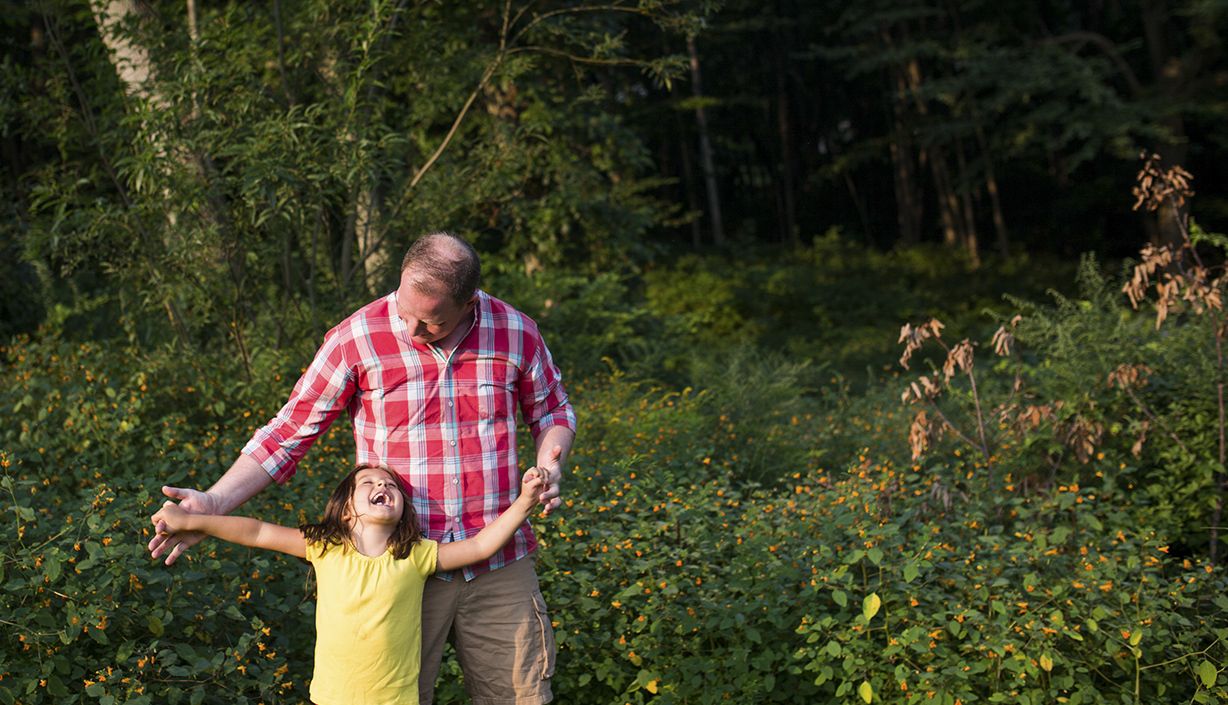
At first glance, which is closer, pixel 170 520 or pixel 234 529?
pixel 170 520

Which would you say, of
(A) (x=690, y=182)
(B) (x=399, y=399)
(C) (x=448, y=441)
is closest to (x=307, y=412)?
(B) (x=399, y=399)

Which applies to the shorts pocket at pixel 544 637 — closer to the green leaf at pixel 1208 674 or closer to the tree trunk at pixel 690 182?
the green leaf at pixel 1208 674

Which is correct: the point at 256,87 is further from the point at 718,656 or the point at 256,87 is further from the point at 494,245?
the point at 494,245

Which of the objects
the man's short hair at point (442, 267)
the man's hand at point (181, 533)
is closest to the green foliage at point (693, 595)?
the man's hand at point (181, 533)

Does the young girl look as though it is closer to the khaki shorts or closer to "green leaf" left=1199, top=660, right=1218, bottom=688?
the khaki shorts

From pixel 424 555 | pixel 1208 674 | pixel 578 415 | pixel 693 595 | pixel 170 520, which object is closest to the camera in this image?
pixel 170 520

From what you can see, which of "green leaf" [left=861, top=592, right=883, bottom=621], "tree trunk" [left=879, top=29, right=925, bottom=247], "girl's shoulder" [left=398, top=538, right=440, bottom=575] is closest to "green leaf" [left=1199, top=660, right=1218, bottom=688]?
"green leaf" [left=861, top=592, right=883, bottom=621]

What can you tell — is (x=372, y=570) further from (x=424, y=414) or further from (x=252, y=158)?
(x=252, y=158)

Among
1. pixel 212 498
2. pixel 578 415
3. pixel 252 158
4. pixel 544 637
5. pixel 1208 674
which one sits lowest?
pixel 1208 674

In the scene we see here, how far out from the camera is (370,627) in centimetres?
291

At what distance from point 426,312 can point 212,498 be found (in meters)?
0.69

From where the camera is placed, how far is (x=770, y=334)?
16.6 metres

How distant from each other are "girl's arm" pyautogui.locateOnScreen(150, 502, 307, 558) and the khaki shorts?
0.38 metres

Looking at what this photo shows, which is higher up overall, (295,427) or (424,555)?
(295,427)
